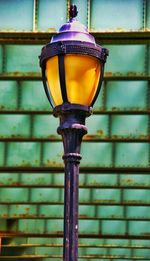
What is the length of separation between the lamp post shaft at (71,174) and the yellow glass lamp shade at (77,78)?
13 cm

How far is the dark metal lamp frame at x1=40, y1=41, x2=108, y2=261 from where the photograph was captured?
5.76m

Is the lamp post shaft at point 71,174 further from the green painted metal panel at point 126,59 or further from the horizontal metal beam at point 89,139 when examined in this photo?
the horizontal metal beam at point 89,139

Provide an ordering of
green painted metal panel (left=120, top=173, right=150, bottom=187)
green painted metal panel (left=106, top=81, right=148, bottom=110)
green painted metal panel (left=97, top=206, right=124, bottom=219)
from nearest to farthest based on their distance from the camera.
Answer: green painted metal panel (left=106, top=81, right=148, bottom=110) < green painted metal panel (left=120, top=173, right=150, bottom=187) < green painted metal panel (left=97, top=206, right=124, bottom=219)

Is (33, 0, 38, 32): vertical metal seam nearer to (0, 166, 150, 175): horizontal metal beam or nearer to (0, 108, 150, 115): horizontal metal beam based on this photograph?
(0, 108, 150, 115): horizontal metal beam

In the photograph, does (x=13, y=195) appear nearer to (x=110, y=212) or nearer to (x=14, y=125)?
(x=110, y=212)

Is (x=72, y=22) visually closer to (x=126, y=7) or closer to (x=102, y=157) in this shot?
(x=126, y=7)

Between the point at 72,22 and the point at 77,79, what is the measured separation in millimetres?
720

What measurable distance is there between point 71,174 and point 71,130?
0.35m

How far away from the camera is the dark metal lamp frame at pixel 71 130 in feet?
18.9

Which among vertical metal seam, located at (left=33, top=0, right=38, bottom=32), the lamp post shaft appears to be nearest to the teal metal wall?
vertical metal seam, located at (left=33, top=0, right=38, bottom=32)

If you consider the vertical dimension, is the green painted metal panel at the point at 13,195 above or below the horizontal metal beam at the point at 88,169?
above

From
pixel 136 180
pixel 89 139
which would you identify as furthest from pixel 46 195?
pixel 89 139

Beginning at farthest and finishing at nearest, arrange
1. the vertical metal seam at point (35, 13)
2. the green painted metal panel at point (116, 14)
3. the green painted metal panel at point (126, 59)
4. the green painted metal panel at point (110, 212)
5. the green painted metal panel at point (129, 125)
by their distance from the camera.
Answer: the green painted metal panel at point (110, 212) → the green painted metal panel at point (129, 125) → the green painted metal panel at point (126, 59) → the vertical metal seam at point (35, 13) → the green painted metal panel at point (116, 14)

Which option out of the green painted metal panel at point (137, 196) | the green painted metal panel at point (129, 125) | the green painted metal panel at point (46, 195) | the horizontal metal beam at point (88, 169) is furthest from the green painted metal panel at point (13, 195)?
the green painted metal panel at point (129, 125)
